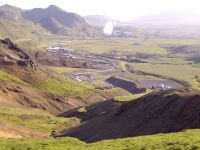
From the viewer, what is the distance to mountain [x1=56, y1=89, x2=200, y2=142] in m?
67.9

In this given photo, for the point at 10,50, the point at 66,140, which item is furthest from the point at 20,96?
the point at 66,140

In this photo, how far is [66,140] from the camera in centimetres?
5006

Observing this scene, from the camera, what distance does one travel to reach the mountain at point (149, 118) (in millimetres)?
67875

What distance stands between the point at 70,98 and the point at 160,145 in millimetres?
108631

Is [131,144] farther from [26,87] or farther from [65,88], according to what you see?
[65,88]

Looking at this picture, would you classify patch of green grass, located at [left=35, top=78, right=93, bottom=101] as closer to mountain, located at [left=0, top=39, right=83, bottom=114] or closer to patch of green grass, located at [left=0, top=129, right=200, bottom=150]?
mountain, located at [left=0, top=39, right=83, bottom=114]

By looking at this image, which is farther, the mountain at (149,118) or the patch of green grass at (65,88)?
the patch of green grass at (65,88)

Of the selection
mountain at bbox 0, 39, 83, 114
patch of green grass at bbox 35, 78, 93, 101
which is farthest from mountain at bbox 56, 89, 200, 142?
patch of green grass at bbox 35, 78, 93, 101

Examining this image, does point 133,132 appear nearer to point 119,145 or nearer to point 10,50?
point 119,145

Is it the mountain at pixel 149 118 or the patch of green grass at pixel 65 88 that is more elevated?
the patch of green grass at pixel 65 88

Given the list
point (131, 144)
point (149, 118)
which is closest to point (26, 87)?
point (149, 118)

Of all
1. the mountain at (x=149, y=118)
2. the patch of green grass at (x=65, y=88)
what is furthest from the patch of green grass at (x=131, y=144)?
the patch of green grass at (x=65, y=88)

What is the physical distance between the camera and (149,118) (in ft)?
244

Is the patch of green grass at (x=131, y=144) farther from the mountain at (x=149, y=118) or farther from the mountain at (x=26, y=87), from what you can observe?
the mountain at (x=26, y=87)
